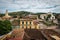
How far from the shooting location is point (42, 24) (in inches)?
126

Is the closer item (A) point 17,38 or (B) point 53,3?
(A) point 17,38

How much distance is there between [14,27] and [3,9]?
0.48 m

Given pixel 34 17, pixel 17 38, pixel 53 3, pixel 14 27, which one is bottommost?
Result: pixel 17 38

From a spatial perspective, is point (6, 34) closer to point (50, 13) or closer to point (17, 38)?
point (17, 38)

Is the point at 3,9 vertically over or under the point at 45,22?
over

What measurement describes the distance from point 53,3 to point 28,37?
38.6 inches

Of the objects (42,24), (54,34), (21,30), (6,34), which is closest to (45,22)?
(42,24)

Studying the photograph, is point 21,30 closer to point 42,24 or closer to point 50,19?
point 42,24

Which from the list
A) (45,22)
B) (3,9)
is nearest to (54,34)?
(45,22)

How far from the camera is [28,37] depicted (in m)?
3.11

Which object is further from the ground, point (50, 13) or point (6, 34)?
point (50, 13)

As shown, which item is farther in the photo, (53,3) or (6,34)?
(53,3)

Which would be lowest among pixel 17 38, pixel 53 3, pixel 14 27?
pixel 17 38

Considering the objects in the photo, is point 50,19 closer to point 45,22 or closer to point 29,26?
point 45,22
